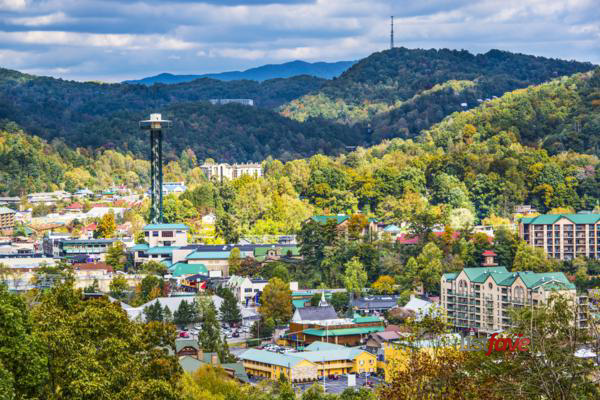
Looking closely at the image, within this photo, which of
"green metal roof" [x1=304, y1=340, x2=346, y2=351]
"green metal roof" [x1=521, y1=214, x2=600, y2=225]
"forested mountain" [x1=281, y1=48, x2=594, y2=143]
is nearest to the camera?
"green metal roof" [x1=304, y1=340, x2=346, y2=351]

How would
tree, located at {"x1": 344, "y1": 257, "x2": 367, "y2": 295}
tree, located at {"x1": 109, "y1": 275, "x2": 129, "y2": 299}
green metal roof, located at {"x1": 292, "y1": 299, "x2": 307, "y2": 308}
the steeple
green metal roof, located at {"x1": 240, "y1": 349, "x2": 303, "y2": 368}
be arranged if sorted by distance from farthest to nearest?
1. tree, located at {"x1": 344, "y1": 257, "x2": 367, "y2": 295}
2. tree, located at {"x1": 109, "y1": 275, "x2": 129, "y2": 299}
3. green metal roof, located at {"x1": 292, "y1": 299, "x2": 307, "y2": 308}
4. the steeple
5. green metal roof, located at {"x1": 240, "y1": 349, "x2": 303, "y2": 368}

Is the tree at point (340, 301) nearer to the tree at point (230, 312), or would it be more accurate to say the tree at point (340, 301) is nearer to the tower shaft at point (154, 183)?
the tree at point (230, 312)

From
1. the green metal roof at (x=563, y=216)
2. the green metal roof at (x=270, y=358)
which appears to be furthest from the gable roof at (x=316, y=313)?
the green metal roof at (x=563, y=216)

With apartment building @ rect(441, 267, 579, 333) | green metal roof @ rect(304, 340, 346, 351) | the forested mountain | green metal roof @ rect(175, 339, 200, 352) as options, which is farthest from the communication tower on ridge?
the forested mountain

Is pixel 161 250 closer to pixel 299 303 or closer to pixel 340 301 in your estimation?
pixel 299 303

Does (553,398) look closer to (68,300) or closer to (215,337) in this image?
(68,300)

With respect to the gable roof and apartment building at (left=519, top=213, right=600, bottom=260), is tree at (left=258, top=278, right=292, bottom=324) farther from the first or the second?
apartment building at (left=519, top=213, right=600, bottom=260)
